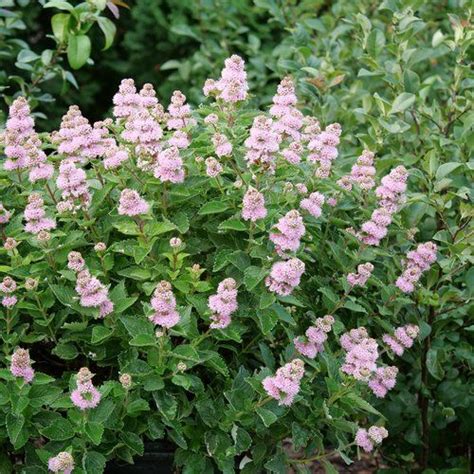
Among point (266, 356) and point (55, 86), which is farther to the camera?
point (55, 86)

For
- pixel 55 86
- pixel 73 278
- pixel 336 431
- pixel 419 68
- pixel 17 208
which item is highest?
pixel 73 278

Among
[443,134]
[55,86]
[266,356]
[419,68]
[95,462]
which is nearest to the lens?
[95,462]

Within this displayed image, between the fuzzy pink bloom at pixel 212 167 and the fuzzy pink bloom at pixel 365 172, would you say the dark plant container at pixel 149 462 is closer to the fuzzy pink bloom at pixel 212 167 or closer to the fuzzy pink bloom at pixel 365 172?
the fuzzy pink bloom at pixel 212 167

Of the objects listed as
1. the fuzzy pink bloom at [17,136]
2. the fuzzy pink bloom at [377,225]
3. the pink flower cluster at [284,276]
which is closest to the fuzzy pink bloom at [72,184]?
the fuzzy pink bloom at [17,136]

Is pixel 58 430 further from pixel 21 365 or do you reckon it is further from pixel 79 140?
pixel 79 140

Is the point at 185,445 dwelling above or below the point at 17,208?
below

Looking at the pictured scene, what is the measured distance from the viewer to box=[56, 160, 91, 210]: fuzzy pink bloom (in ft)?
6.49

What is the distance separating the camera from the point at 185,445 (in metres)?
2.00

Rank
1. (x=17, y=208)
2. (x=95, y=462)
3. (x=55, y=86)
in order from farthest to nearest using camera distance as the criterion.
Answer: (x=55, y=86) → (x=17, y=208) → (x=95, y=462)

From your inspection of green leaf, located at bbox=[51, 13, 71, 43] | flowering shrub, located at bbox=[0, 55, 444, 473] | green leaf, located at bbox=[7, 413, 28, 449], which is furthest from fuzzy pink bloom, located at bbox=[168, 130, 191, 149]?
green leaf, located at bbox=[51, 13, 71, 43]

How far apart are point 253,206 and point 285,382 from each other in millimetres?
380

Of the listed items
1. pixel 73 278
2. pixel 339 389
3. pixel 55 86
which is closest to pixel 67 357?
pixel 73 278

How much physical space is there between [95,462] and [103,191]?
61 cm

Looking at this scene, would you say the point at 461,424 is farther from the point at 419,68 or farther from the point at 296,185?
the point at 419,68
